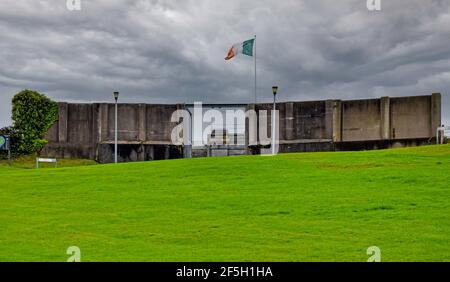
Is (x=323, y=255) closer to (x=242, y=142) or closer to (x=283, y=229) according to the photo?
(x=283, y=229)

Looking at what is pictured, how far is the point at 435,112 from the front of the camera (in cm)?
4359

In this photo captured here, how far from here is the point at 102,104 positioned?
49.8 meters

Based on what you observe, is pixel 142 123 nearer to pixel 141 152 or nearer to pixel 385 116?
pixel 141 152

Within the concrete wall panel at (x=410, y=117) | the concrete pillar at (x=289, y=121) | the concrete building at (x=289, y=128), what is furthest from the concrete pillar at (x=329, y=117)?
the concrete wall panel at (x=410, y=117)

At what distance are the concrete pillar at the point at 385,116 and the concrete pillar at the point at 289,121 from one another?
23.5 ft

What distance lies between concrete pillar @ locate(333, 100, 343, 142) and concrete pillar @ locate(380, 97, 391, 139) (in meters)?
3.31

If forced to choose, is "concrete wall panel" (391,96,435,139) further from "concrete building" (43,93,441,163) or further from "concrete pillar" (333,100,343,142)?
"concrete pillar" (333,100,343,142)

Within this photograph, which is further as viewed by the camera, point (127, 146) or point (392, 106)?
point (127, 146)

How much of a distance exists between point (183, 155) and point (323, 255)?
129ft

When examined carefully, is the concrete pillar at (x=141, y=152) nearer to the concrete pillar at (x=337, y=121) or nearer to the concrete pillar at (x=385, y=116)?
the concrete pillar at (x=337, y=121)

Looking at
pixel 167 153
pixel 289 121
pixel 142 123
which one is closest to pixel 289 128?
pixel 289 121

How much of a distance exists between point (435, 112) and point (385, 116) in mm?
3714

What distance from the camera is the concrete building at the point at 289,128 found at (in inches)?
1766
